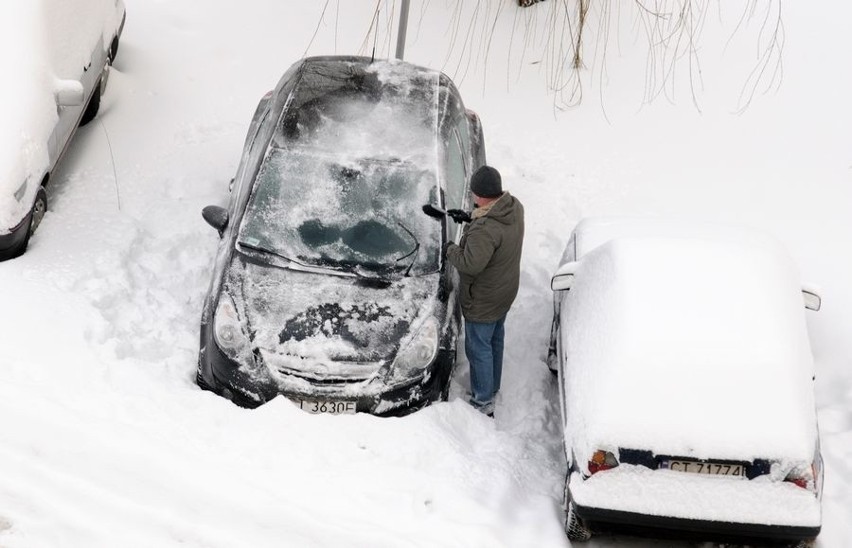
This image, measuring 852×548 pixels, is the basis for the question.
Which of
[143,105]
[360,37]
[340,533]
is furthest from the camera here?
[360,37]

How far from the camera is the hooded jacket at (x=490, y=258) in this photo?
239 inches

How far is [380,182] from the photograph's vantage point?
6598mm

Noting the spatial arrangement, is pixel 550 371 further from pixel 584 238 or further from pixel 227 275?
pixel 227 275

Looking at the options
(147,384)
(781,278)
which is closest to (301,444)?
(147,384)

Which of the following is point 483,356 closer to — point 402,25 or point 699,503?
point 699,503

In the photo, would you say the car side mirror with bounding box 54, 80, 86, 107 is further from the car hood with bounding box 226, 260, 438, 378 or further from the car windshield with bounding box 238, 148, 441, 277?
the car hood with bounding box 226, 260, 438, 378

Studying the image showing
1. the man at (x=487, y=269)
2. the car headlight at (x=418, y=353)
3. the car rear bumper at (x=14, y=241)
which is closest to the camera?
the car headlight at (x=418, y=353)

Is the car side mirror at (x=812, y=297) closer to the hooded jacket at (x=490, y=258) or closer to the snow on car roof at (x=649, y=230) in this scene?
the snow on car roof at (x=649, y=230)

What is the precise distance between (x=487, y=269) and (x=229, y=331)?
160 cm

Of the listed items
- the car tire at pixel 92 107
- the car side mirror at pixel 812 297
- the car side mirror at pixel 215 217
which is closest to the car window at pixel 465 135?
the car side mirror at pixel 215 217

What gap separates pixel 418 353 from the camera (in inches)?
235

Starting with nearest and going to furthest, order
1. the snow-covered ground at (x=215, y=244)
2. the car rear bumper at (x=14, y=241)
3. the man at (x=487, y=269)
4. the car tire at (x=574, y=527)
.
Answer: the snow-covered ground at (x=215, y=244) < the car tire at (x=574, y=527) < the man at (x=487, y=269) < the car rear bumper at (x=14, y=241)

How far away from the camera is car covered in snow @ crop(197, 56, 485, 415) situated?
5824 millimetres

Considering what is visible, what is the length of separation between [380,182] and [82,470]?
8.67 ft
